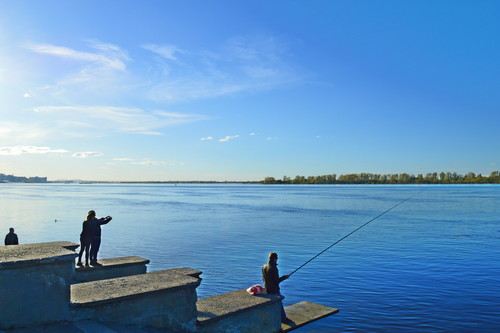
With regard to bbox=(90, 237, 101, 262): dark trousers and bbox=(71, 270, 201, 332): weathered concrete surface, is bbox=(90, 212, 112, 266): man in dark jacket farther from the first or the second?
bbox=(71, 270, 201, 332): weathered concrete surface

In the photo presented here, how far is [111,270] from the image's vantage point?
973cm

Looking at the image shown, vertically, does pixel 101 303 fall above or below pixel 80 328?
above

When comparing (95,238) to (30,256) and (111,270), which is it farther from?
(30,256)

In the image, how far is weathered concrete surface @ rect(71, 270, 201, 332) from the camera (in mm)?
5734

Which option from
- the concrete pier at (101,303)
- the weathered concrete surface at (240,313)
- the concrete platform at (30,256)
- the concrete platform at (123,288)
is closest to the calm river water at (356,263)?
the weathered concrete surface at (240,313)

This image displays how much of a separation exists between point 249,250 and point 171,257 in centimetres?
476

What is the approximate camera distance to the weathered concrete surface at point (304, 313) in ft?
31.1

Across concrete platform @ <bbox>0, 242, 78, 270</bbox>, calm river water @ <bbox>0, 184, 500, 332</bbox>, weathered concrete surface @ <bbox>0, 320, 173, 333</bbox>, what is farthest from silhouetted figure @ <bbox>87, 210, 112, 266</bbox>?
weathered concrete surface @ <bbox>0, 320, 173, 333</bbox>

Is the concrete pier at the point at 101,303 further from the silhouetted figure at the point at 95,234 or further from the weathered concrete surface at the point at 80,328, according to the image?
the silhouetted figure at the point at 95,234

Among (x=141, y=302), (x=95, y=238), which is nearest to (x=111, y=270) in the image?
(x=95, y=238)

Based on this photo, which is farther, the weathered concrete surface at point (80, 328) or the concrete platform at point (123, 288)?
the concrete platform at point (123, 288)

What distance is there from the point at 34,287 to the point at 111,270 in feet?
15.5

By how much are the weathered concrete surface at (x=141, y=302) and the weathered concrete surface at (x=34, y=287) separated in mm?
288

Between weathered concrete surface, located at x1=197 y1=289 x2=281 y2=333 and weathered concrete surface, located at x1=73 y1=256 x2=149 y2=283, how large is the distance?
2.59 m
